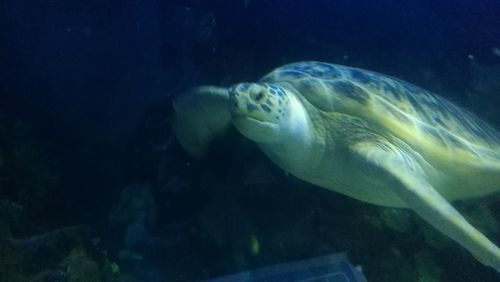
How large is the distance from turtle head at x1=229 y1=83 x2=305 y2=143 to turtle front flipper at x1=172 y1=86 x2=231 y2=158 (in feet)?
2.44

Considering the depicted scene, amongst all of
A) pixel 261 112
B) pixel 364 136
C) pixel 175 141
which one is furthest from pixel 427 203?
pixel 175 141

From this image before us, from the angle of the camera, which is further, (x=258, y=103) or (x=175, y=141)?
(x=175, y=141)

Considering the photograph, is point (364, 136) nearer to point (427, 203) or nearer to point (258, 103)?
point (427, 203)

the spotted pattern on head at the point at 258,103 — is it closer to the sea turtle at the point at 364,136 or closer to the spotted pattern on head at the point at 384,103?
the sea turtle at the point at 364,136

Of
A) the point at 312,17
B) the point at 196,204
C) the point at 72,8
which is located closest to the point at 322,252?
the point at 196,204

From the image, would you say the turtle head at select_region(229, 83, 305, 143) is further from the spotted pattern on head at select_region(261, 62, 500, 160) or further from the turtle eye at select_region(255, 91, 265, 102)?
the spotted pattern on head at select_region(261, 62, 500, 160)

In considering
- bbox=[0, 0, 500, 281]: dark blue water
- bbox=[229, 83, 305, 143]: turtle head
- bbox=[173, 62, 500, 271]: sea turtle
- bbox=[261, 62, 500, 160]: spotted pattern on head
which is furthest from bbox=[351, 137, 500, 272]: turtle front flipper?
bbox=[0, 0, 500, 281]: dark blue water

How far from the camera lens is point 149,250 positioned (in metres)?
3.78

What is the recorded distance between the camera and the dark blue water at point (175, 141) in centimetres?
322

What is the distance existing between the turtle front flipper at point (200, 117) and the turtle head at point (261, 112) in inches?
29.3

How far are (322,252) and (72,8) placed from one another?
4.60m

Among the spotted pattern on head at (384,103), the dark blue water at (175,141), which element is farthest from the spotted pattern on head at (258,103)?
the dark blue water at (175,141)

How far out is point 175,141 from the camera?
3975 mm

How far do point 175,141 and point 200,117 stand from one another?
69 cm
